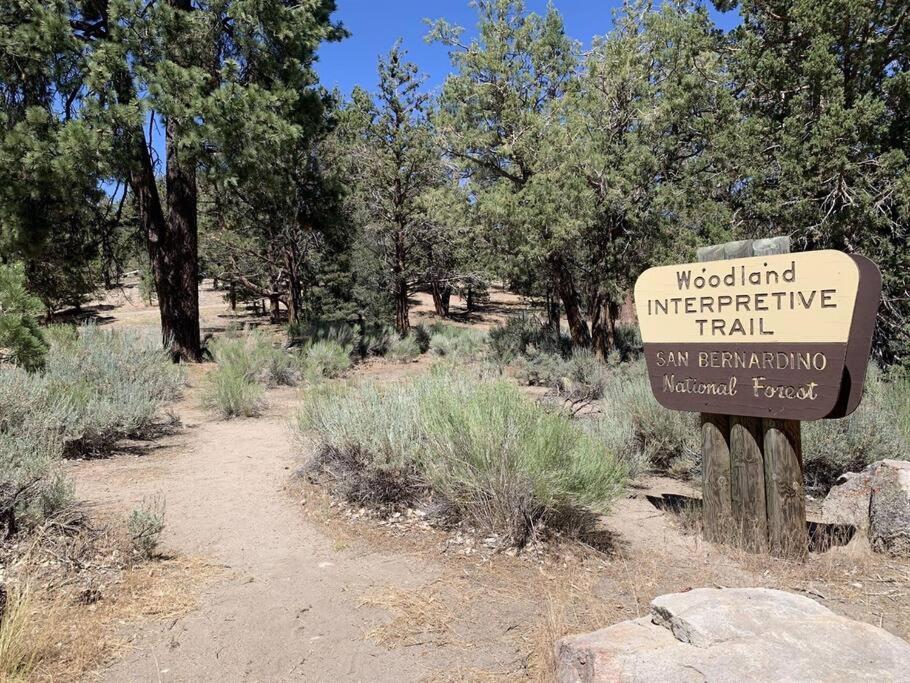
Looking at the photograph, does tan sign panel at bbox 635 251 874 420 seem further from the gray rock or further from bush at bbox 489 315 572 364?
bush at bbox 489 315 572 364

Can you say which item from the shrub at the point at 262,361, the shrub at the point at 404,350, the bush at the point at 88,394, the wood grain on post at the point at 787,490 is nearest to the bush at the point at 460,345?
the shrub at the point at 404,350

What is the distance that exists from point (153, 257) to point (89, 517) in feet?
35.7

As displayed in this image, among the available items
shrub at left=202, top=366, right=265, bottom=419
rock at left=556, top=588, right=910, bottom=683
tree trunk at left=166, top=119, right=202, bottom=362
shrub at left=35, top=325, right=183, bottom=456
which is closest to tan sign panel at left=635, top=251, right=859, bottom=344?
rock at left=556, top=588, right=910, bottom=683

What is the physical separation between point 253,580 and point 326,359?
10819mm

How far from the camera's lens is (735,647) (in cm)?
220

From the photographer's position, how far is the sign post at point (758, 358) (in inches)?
146

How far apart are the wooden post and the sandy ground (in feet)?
0.56

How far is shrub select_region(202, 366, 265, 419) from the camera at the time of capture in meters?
9.12

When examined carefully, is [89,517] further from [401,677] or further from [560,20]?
[560,20]


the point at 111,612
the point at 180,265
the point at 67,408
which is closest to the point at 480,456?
the point at 111,612

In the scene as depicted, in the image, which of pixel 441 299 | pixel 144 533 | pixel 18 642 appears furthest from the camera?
pixel 441 299

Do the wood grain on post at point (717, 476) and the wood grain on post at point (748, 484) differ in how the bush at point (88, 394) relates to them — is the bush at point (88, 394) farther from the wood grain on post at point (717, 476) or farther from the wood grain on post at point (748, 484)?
the wood grain on post at point (748, 484)

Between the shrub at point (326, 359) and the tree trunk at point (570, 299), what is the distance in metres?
5.22

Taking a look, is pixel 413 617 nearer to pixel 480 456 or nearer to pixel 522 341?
pixel 480 456
